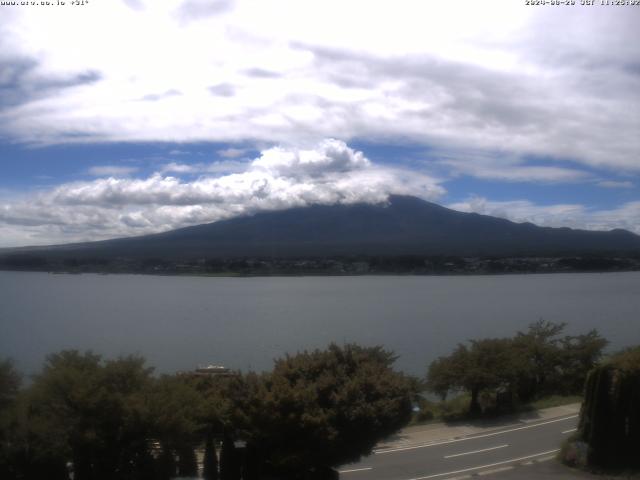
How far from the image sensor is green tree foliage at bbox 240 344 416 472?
51.0ft

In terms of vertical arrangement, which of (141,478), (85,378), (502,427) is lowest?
(502,427)

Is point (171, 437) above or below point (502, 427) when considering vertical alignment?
above

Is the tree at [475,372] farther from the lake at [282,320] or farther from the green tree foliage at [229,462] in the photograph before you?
the green tree foliage at [229,462]

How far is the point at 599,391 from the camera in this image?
706 inches

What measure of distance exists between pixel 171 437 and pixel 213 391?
362cm

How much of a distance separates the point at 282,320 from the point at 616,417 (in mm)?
53377

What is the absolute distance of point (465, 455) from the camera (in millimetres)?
21281

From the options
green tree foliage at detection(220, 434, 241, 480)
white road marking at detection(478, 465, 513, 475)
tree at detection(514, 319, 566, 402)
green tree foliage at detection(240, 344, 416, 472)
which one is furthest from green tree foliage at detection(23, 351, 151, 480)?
tree at detection(514, 319, 566, 402)

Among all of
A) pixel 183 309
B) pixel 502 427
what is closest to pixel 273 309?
pixel 183 309

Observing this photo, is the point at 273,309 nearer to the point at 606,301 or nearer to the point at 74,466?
the point at 606,301

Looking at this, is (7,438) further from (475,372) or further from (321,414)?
(475,372)

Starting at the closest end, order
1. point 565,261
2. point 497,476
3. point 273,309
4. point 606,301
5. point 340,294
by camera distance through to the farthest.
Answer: point 497,476
point 273,309
point 606,301
point 340,294
point 565,261

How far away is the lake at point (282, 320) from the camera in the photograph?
4928cm

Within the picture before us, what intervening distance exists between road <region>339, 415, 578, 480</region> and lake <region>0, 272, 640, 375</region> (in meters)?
16.3
